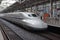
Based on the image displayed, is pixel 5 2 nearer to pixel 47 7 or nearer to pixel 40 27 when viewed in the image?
pixel 47 7

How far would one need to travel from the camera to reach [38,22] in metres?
12.4

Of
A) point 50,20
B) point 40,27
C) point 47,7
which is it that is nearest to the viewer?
point 40,27

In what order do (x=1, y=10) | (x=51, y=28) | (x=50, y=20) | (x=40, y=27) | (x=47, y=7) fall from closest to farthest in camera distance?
(x=40, y=27), (x=51, y=28), (x=50, y=20), (x=47, y=7), (x=1, y=10)

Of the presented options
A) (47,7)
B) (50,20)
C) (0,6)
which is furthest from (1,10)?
(50,20)

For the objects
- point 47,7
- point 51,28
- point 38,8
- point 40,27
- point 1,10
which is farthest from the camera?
point 1,10

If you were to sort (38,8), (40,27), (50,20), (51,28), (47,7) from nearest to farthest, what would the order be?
(40,27) → (51,28) → (50,20) → (47,7) → (38,8)

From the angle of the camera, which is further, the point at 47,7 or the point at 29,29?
the point at 47,7

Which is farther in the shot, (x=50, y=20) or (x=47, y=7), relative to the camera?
(x=47, y=7)

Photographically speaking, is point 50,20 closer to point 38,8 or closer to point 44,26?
point 44,26

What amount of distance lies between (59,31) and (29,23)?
90.4 inches

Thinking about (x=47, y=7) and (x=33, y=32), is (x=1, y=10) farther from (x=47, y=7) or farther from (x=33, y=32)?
(x=33, y=32)

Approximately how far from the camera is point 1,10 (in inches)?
2554

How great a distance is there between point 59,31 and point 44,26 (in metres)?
1.20

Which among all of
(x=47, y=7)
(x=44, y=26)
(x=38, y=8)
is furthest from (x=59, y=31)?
(x=38, y=8)
